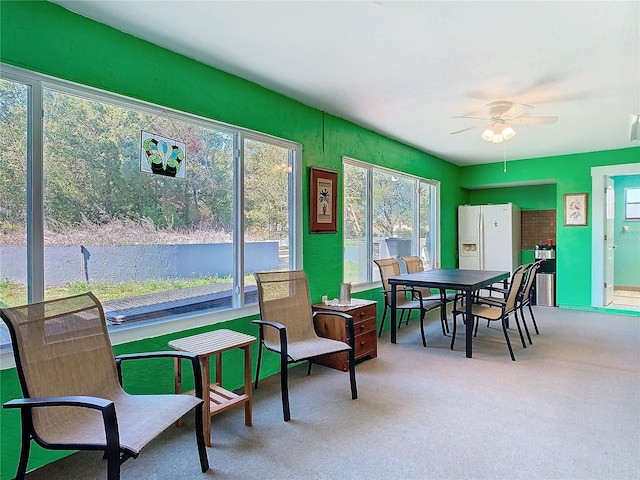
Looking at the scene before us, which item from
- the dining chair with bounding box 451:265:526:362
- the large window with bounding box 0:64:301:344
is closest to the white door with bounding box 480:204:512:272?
the dining chair with bounding box 451:265:526:362

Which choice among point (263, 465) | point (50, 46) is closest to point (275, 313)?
point (263, 465)

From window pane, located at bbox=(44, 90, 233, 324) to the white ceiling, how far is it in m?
0.54

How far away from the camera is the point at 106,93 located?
2.36 m

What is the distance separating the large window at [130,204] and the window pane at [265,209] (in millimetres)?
12

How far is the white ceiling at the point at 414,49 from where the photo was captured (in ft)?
7.07

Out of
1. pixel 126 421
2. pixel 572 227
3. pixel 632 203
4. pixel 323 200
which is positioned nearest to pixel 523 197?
pixel 572 227

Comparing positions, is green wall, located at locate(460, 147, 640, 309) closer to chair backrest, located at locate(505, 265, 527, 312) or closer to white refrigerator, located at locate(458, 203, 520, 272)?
white refrigerator, located at locate(458, 203, 520, 272)

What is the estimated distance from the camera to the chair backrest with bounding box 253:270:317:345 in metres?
2.95

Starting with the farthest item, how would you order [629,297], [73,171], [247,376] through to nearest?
[629,297] → [247,376] → [73,171]

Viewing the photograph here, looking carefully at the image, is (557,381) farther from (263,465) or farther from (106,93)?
(106,93)

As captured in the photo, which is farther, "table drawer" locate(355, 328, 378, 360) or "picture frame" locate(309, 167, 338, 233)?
"picture frame" locate(309, 167, 338, 233)

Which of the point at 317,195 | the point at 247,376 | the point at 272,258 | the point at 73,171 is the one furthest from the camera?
the point at 317,195

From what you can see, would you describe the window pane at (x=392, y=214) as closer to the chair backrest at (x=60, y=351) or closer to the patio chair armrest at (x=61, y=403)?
the chair backrest at (x=60, y=351)

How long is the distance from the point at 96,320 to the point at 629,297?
8.17 m
